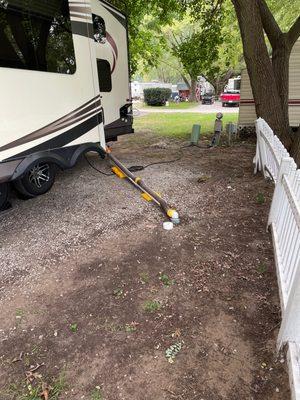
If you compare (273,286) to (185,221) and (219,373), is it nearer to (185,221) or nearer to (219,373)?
(219,373)

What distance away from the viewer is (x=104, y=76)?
6.84 meters

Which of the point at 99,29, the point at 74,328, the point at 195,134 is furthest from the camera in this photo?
the point at 195,134

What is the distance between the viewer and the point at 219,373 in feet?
7.08

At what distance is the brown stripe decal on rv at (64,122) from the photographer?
13.1 feet

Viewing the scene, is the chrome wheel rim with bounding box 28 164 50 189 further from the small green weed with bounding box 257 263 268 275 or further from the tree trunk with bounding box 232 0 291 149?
the tree trunk with bounding box 232 0 291 149

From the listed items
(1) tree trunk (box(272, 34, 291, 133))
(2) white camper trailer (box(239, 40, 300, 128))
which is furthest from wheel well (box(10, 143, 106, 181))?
(2) white camper trailer (box(239, 40, 300, 128))

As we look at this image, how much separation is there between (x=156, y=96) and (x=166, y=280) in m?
24.4

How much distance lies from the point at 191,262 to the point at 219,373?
1.34 meters

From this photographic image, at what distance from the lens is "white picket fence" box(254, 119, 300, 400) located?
2.04 meters

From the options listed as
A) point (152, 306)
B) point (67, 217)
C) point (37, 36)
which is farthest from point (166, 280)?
point (37, 36)

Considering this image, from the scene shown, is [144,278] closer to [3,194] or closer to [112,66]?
[3,194]

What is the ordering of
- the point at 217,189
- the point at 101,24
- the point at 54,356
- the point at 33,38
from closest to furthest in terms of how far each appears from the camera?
1. the point at 54,356
2. the point at 33,38
3. the point at 217,189
4. the point at 101,24

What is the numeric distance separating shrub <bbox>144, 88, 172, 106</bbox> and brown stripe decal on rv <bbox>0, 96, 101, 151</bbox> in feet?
70.9

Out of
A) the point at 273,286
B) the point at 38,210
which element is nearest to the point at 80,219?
the point at 38,210
